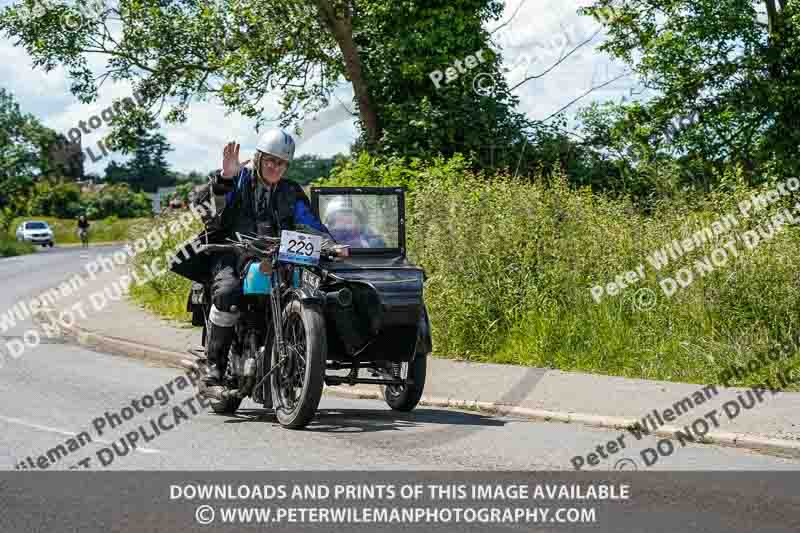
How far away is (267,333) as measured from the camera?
29.0 ft

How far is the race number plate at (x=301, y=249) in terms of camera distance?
8453 millimetres

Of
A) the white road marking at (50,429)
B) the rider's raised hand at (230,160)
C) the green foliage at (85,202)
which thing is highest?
the green foliage at (85,202)

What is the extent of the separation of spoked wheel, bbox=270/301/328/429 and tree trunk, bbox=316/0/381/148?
15.4 meters

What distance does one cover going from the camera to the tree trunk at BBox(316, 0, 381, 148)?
23203mm

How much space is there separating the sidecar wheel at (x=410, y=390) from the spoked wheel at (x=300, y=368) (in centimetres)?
116

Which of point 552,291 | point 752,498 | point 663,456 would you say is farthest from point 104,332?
point 752,498

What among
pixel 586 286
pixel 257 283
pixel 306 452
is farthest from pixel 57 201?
pixel 306 452

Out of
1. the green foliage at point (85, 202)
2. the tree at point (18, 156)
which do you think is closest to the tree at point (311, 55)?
the tree at point (18, 156)

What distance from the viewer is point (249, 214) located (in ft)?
30.2

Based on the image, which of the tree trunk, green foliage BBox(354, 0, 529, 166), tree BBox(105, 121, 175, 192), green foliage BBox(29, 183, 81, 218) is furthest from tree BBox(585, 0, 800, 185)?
tree BBox(105, 121, 175, 192)

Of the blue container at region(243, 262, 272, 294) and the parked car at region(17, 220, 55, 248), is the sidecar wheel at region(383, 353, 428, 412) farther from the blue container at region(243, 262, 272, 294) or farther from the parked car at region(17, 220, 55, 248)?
the parked car at region(17, 220, 55, 248)

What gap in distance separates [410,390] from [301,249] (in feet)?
5.83

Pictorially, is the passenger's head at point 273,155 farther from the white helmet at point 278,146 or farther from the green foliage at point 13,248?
the green foliage at point 13,248

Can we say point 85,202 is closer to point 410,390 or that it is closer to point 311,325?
point 410,390
